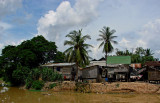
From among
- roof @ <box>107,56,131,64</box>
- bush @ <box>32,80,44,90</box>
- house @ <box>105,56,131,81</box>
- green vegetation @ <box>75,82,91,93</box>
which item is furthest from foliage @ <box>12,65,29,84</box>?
roof @ <box>107,56,131,64</box>

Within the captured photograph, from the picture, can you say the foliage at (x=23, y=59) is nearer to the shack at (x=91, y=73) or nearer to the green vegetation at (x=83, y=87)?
the shack at (x=91, y=73)

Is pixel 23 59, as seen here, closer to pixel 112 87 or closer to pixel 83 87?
pixel 83 87

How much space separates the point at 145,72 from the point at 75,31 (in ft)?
40.9

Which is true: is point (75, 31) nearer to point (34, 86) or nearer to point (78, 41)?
point (78, 41)

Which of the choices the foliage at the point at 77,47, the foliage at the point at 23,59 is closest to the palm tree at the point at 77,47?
the foliage at the point at 77,47

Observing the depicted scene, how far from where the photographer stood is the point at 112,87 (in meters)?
23.8

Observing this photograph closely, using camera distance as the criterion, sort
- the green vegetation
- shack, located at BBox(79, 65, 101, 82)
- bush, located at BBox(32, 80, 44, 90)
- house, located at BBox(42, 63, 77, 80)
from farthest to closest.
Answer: house, located at BBox(42, 63, 77, 80), shack, located at BBox(79, 65, 101, 82), bush, located at BBox(32, 80, 44, 90), the green vegetation

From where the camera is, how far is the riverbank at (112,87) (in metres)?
22.6

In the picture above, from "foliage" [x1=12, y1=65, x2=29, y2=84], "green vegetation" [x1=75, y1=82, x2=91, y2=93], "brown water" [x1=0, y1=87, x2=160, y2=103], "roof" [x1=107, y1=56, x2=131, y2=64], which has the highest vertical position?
"roof" [x1=107, y1=56, x2=131, y2=64]

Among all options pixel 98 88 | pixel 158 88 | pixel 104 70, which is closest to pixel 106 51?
pixel 104 70

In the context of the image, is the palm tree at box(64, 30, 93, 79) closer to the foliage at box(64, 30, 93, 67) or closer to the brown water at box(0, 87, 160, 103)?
the foliage at box(64, 30, 93, 67)

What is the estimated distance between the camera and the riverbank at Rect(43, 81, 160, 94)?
2261 centimetres

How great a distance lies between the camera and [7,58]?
1302 inches

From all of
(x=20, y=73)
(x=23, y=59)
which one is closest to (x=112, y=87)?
(x=20, y=73)
